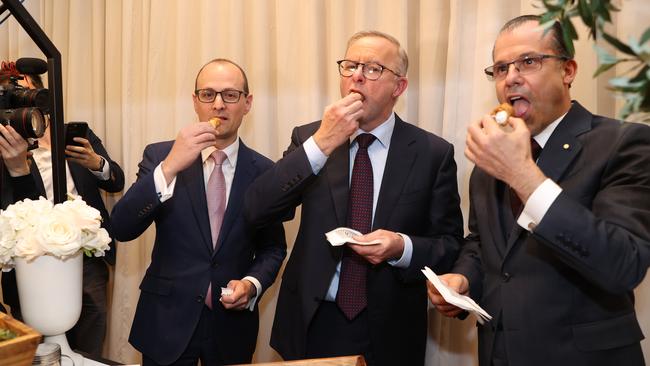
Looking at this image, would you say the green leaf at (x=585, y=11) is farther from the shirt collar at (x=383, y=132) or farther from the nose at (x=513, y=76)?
the shirt collar at (x=383, y=132)

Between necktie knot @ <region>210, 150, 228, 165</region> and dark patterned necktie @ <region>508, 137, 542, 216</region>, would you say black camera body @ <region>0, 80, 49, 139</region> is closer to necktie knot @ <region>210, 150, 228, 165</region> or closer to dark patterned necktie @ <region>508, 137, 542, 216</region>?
necktie knot @ <region>210, 150, 228, 165</region>

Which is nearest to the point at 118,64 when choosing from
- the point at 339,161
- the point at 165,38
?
the point at 165,38

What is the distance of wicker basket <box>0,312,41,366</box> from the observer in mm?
1047

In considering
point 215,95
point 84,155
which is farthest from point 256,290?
point 84,155

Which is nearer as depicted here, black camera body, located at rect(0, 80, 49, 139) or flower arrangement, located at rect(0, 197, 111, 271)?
flower arrangement, located at rect(0, 197, 111, 271)

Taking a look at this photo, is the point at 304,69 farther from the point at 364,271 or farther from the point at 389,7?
the point at 364,271

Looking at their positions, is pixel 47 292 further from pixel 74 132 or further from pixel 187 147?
pixel 74 132

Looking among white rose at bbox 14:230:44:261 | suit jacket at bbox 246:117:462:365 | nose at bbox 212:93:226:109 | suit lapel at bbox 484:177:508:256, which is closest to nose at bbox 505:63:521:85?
suit lapel at bbox 484:177:508:256

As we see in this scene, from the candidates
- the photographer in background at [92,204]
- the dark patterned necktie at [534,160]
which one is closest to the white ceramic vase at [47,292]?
the dark patterned necktie at [534,160]

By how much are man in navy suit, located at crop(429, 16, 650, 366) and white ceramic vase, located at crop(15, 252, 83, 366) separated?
0.91 metres

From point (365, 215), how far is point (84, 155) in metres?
1.46

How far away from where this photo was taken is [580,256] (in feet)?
4.16

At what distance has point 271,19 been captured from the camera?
271 centimetres

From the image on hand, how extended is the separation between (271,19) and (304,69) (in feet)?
1.05
